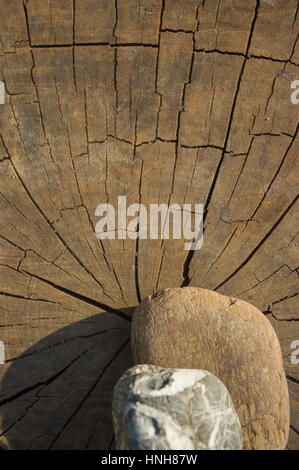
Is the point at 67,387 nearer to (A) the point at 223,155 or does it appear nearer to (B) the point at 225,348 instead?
(B) the point at 225,348

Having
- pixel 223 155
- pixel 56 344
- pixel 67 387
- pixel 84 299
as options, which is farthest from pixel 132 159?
pixel 67 387

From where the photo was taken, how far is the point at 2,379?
2.20 metres

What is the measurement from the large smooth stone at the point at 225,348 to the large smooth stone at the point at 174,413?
177 millimetres

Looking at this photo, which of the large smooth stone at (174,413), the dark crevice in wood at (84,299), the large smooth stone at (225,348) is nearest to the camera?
the large smooth stone at (174,413)

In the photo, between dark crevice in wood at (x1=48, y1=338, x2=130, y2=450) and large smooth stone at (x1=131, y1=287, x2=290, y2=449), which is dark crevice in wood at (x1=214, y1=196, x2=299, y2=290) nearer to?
large smooth stone at (x1=131, y1=287, x2=290, y2=449)

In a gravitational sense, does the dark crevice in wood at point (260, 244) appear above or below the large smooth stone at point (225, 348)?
above

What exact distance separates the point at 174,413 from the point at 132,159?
3.85 feet

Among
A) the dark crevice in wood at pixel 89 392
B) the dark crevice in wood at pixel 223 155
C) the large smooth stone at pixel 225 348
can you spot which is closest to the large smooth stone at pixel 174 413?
the large smooth stone at pixel 225 348

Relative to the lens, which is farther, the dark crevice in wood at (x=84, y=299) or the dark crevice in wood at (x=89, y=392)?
the dark crevice in wood at (x=84, y=299)

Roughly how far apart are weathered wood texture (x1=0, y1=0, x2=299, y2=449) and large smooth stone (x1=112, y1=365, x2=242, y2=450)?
398 millimetres

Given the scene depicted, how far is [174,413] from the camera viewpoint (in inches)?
70.3

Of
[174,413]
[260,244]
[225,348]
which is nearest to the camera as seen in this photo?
[174,413]

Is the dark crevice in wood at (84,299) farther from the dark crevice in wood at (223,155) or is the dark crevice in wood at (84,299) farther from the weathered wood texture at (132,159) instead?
the dark crevice in wood at (223,155)

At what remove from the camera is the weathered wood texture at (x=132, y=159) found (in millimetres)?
2264
